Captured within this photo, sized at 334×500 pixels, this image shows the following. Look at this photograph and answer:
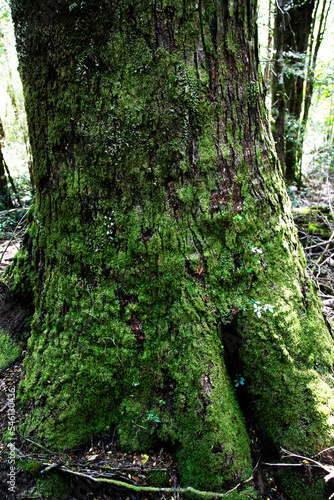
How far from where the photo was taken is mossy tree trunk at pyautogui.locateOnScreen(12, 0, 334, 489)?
1.73m

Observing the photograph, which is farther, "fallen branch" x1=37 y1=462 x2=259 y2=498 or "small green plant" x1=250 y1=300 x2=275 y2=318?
"small green plant" x1=250 y1=300 x2=275 y2=318

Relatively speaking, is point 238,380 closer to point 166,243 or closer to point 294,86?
point 166,243

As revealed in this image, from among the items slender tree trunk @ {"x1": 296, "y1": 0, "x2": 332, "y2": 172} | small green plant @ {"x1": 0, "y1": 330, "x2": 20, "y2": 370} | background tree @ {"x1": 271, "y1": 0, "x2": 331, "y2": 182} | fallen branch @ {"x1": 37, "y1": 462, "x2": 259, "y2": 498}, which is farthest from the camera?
slender tree trunk @ {"x1": 296, "y1": 0, "x2": 332, "y2": 172}

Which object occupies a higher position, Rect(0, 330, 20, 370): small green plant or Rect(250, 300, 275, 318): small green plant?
Rect(250, 300, 275, 318): small green plant

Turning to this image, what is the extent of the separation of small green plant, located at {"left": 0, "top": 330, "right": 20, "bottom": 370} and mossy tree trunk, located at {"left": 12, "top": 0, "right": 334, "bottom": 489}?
56cm

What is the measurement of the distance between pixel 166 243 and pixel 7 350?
5.85 feet

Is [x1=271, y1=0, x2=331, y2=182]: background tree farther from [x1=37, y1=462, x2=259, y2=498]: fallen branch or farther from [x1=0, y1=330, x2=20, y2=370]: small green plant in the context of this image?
[x1=37, y1=462, x2=259, y2=498]: fallen branch

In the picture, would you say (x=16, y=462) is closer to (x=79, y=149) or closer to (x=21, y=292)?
(x=21, y=292)

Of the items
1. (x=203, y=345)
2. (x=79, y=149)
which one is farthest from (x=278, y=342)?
(x=79, y=149)

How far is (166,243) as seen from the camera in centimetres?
182

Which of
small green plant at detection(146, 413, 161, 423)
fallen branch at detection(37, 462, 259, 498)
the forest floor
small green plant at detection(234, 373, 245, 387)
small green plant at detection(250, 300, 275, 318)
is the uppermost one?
small green plant at detection(250, 300, 275, 318)

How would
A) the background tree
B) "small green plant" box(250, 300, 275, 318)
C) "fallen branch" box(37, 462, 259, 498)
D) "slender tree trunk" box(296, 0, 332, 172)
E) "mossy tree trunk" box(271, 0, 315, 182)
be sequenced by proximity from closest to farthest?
"fallen branch" box(37, 462, 259, 498) < "small green plant" box(250, 300, 275, 318) < "mossy tree trunk" box(271, 0, 315, 182) < the background tree < "slender tree trunk" box(296, 0, 332, 172)

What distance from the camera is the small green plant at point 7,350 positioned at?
2441 mm

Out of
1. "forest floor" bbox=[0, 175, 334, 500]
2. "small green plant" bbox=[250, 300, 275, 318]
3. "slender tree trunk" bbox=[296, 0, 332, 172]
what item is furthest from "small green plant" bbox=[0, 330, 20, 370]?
"slender tree trunk" bbox=[296, 0, 332, 172]
